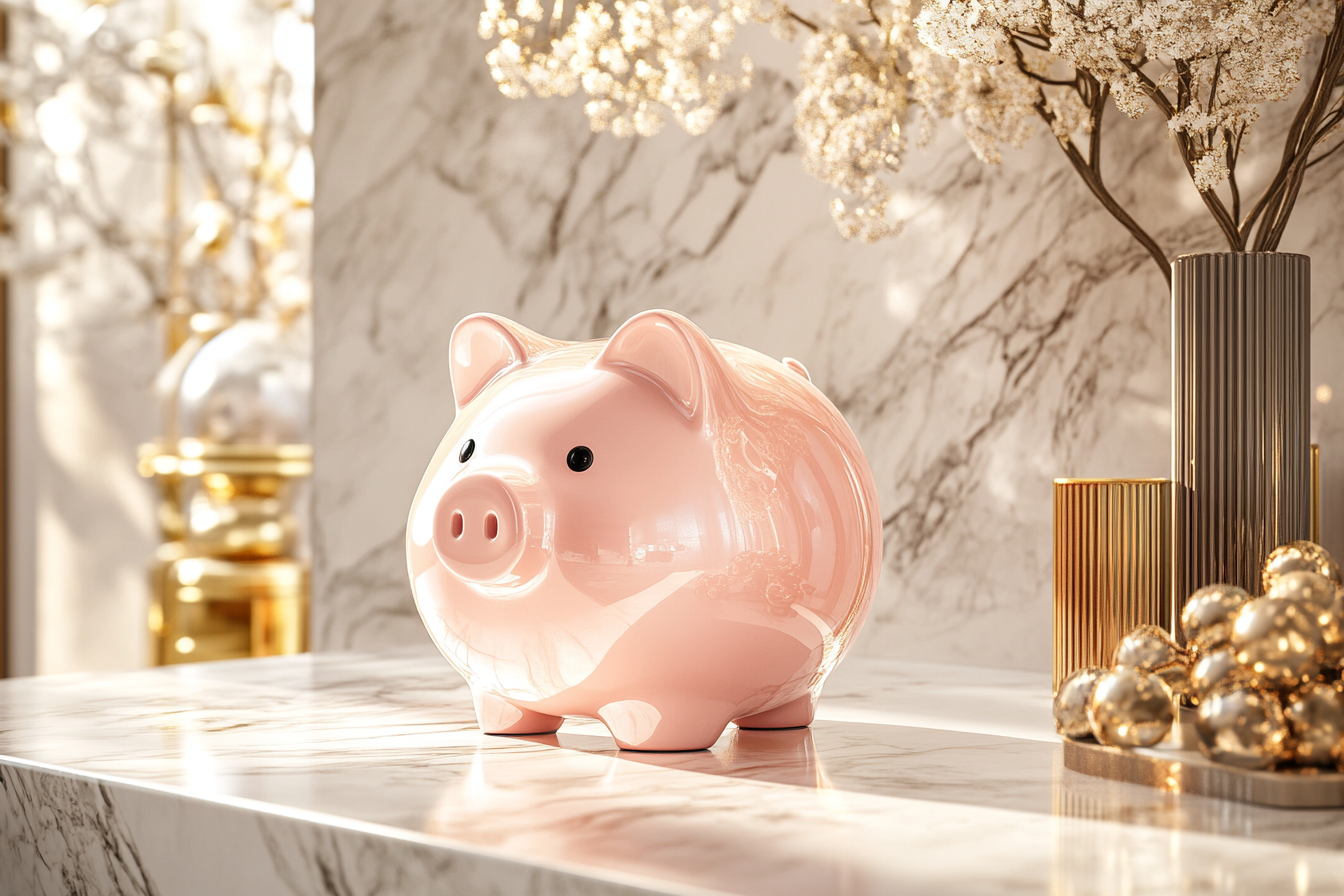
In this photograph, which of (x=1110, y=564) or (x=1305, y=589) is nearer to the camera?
(x=1305, y=589)

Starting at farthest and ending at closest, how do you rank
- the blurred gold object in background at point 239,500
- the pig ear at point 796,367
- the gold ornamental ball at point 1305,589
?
1. the blurred gold object in background at point 239,500
2. the pig ear at point 796,367
3. the gold ornamental ball at point 1305,589

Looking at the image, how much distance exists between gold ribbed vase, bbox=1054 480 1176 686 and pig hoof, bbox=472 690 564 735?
34 centimetres

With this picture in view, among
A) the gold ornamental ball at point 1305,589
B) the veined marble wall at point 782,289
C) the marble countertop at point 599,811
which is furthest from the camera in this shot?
the veined marble wall at point 782,289

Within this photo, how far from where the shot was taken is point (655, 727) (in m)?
0.73

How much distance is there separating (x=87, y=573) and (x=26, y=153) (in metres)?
0.86

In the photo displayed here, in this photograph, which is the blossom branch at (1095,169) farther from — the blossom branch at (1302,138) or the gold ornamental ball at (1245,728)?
the gold ornamental ball at (1245,728)

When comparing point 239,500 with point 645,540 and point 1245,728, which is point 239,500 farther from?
point 1245,728

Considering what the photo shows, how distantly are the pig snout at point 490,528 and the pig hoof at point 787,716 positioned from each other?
0.66ft

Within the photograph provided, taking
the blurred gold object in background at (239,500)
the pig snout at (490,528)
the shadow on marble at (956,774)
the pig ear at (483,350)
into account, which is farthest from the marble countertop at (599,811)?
the blurred gold object in background at (239,500)

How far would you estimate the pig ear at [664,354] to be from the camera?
0.70 meters

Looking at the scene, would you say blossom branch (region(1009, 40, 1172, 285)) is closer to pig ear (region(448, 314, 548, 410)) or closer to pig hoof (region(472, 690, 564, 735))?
pig ear (region(448, 314, 548, 410))

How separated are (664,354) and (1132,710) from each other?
0.98ft

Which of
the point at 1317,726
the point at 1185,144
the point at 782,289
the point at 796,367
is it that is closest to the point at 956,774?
the point at 1317,726

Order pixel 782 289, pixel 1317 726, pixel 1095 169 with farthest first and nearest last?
pixel 782 289 → pixel 1095 169 → pixel 1317 726
